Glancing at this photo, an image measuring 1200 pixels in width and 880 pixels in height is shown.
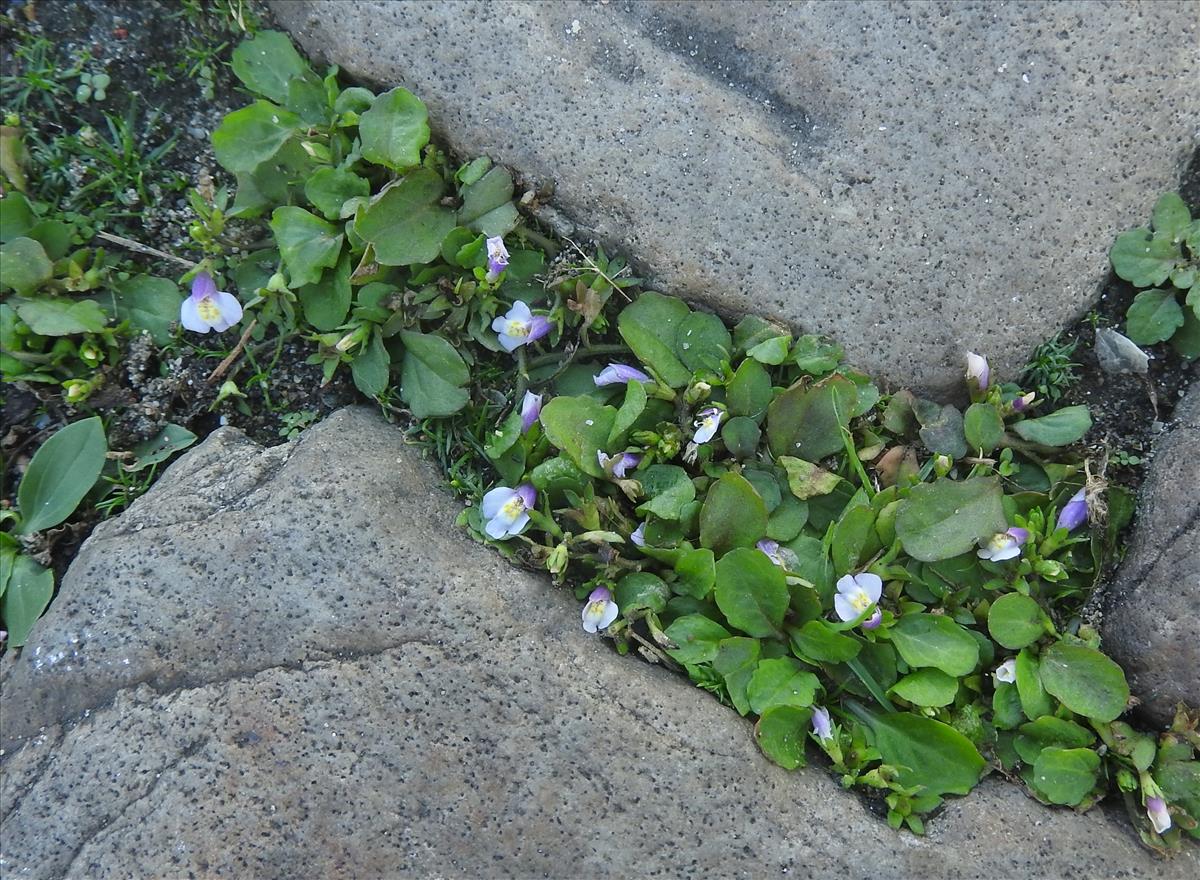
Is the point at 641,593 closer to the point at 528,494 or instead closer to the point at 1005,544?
the point at 528,494

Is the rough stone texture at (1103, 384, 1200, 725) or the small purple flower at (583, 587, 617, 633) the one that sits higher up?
the rough stone texture at (1103, 384, 1200, 725)

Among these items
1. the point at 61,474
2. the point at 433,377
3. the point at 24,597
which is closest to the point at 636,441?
the point at 433,377

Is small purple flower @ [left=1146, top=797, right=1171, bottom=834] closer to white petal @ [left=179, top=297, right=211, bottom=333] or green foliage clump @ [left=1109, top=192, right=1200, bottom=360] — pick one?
green foliage clump @ [left=1109, top=192, right=1200, bottom=360]

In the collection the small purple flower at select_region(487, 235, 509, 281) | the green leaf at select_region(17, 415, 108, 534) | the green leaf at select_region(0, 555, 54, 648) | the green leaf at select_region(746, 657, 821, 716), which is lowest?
the green leaf at select_region(0, 555, 54, 648)

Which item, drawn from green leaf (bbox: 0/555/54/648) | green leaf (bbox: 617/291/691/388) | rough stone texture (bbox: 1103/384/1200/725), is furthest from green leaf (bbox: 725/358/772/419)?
green leaf (bbox: 0/555/54/648)

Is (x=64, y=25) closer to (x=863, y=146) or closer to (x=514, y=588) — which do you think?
(x=514, y=588)

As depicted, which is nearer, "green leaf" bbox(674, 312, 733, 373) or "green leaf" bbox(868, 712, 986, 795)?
"green leaf" bbox(868, 712, 986, 795)

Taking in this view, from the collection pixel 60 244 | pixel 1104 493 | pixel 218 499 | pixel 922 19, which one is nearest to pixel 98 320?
pixel 60 244

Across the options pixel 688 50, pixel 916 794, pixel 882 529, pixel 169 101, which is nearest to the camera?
pixel 916 794
